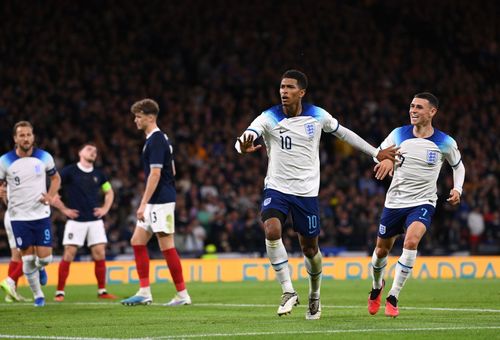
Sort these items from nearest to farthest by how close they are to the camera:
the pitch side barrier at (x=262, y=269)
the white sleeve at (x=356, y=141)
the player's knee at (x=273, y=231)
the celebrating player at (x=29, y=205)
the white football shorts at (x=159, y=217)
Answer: the player's knee at (x=273, y=231) < the white sleeve at (x=356, y=141) < the white football shorts at (x=159, y=217) < the celebrating player at (x=29, y=205) < the pitch side barrier at (x=262, y=269)

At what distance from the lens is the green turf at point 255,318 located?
9.51 metres

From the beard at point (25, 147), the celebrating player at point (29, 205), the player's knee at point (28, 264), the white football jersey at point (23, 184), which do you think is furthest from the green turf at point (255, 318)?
the beard at point (25, 147)

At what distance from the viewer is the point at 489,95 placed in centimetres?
3397

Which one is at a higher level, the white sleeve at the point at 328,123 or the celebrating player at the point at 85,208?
the white sleeve at the point at 328,123

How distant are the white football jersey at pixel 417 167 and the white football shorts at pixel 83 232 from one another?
21.2 ft

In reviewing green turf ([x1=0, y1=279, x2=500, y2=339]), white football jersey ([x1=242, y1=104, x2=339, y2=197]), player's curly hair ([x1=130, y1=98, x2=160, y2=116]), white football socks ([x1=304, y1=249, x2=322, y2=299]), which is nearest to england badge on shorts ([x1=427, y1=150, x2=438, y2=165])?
white football jersey ([x1=242, y1=104, x2=339, y2=197])

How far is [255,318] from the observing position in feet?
37.6

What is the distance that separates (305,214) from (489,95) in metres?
24.3

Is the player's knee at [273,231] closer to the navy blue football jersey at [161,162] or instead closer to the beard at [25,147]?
the navy blue football jersey at [161,162]

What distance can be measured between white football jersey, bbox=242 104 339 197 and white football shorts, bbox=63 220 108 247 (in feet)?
21.7

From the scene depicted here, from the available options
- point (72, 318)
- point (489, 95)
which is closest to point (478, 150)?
point (489, 95)

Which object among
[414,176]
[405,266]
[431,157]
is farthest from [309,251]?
[431,157]

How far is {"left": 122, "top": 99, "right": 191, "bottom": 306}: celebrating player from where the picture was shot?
1401 cm

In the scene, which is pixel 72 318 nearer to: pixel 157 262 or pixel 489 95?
pixel 157 262
